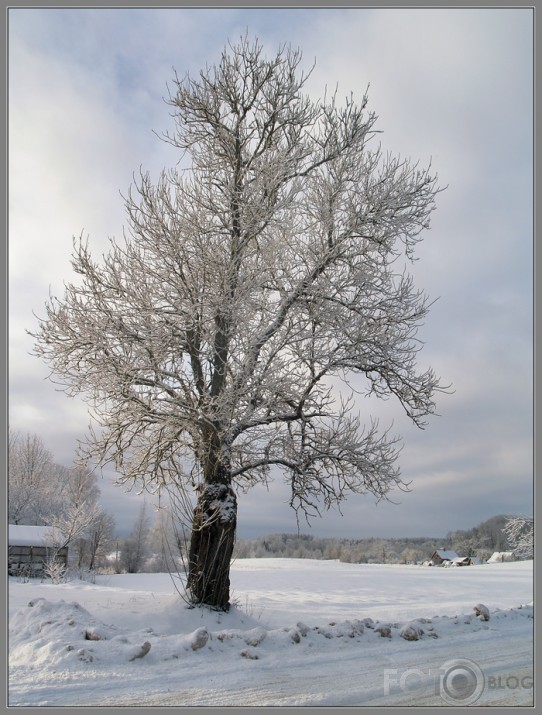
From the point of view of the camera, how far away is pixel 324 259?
31.4 feet

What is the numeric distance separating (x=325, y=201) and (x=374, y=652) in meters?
7.66

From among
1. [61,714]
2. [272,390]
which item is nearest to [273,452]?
[272,390]

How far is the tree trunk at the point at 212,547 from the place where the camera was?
859 cm

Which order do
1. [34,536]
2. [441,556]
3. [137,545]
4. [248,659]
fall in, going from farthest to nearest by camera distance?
1. [441,556]
2. [137,545]
3. [34,536]
4. [248,659]

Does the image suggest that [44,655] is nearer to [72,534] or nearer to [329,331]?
[329,331]

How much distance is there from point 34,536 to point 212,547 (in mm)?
25155

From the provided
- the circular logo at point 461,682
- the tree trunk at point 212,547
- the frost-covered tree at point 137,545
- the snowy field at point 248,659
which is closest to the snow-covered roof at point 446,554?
the frost-covered tree at point 137,545

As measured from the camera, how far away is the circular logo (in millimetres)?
4805

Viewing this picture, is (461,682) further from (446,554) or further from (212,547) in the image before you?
(446,554)

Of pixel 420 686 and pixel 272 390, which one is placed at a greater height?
pixel 272 390

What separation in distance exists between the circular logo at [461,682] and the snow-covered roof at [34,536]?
2612cm

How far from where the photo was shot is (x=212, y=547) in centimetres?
873

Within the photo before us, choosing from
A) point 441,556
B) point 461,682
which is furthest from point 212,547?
point 441,556

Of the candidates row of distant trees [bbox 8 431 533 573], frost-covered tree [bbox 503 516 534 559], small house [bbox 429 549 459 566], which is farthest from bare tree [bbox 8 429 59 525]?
small house [bbox 429 549 459 566]
